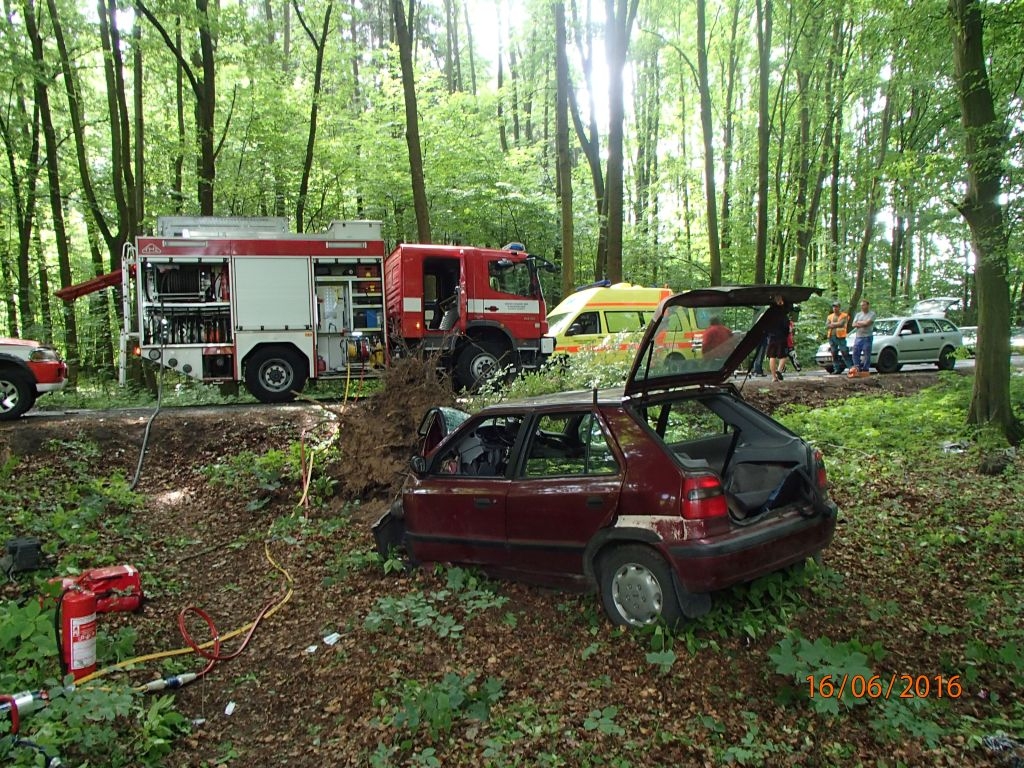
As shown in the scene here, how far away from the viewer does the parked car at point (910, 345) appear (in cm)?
1788

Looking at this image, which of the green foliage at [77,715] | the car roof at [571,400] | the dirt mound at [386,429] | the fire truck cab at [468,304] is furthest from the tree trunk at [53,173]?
the car roof at [571,400]

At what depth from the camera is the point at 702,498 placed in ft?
12.1

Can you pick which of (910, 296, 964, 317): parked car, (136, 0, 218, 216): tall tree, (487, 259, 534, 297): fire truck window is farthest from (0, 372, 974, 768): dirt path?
(910, 296, 964, 317): parked car

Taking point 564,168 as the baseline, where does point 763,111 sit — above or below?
above

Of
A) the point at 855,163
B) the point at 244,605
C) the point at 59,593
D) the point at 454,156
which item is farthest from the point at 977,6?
Result: the point at 855,163

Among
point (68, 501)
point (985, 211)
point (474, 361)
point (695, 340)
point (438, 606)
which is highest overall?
point (985, 211)

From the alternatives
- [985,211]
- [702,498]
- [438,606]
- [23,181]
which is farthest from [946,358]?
[23,181]

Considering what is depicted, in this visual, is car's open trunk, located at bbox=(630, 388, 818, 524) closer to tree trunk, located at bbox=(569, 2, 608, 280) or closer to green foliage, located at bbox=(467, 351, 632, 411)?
→ green foliage, located at bbox=(467, 351, 632, 411)

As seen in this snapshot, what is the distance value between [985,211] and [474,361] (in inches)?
311

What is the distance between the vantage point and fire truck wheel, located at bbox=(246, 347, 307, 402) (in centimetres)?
1183

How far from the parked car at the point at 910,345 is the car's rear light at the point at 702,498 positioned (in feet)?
52.4

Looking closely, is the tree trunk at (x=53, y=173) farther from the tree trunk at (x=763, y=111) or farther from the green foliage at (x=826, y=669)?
the tree trunk at (x=763, y=111)

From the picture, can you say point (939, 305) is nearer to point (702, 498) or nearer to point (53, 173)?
point (702, 498)
